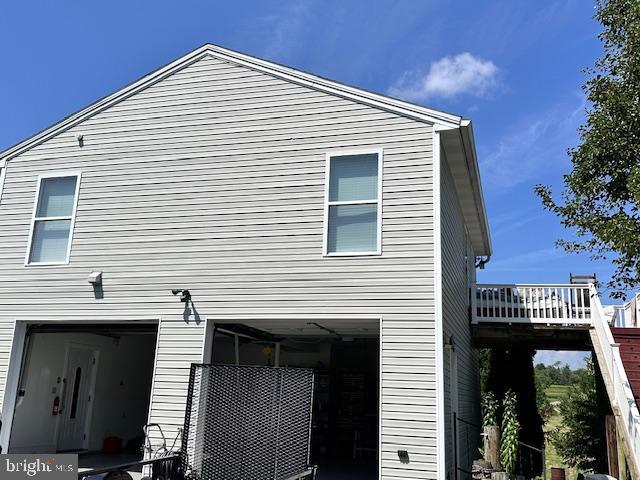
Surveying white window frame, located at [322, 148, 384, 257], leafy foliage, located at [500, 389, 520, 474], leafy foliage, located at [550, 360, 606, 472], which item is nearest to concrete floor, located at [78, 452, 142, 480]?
white window frame, located at [322, 148, 384, 257]

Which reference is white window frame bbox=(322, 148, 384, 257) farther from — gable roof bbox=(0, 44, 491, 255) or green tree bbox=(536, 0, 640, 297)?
green tree bbox=(536, 0, 640, 297)

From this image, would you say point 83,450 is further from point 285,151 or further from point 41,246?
point 285,151

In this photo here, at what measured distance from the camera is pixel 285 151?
28.2 ft

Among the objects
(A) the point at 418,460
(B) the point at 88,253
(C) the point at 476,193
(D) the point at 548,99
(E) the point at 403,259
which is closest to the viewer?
(A) the point at 418,460

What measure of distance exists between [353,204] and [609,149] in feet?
23.3

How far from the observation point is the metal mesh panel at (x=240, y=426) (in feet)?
17.1

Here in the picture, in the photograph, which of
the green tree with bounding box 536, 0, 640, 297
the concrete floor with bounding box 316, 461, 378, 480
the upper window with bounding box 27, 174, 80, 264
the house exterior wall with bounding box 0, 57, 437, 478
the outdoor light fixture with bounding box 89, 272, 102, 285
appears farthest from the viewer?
the green tree with bounding box 536, 0, 640, 297

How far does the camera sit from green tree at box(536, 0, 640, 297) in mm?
11070

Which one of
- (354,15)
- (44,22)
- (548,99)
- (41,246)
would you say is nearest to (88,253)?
(41,246)

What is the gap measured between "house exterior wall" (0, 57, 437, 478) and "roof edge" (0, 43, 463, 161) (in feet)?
0.38

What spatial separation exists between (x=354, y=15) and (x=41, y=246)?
7.59m

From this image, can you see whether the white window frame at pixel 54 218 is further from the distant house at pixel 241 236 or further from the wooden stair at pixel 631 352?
the wooden stair at pixel 631 352

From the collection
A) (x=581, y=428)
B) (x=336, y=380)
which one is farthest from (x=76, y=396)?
(x=581, y=428)

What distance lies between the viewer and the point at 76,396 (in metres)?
12.0
